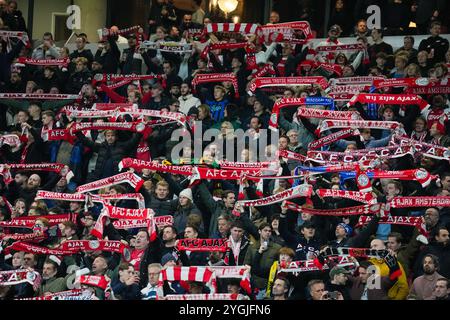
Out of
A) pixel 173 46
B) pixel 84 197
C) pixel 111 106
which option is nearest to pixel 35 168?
pixel 84 197

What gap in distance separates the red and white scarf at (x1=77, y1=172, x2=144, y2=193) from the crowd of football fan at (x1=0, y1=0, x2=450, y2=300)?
0.36 ft

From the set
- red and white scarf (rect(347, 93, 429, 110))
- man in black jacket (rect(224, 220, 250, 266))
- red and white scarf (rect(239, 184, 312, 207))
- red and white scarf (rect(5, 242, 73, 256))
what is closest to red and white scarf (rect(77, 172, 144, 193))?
red and white scarf (rect(5, 242, 73, 256))

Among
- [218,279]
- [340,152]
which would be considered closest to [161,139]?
[340,152]

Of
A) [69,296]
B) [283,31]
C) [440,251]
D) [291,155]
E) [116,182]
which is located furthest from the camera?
[283,31]

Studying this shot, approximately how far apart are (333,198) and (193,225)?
1810 mm

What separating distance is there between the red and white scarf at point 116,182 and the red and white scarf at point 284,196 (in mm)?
1637

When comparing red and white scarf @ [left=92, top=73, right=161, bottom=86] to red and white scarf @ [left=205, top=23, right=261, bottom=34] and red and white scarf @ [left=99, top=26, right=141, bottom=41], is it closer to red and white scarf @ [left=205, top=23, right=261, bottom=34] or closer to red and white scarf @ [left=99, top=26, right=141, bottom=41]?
red and white scarf @ [left=99, top=26, right=141, bottom=41]

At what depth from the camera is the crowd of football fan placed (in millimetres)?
15141

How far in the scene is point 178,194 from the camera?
17.1 metres

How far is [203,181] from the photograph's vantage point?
17172 mm

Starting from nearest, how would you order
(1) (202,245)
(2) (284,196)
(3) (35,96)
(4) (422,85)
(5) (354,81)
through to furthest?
(1) (202,245) → (2) (284,196) → (4) (422,85) → (5) (354,81) → (3) (35,96)

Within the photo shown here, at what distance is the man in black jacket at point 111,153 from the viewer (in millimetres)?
18391

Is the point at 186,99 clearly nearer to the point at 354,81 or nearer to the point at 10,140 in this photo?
the point at 354,81

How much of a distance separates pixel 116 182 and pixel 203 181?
1.23m
